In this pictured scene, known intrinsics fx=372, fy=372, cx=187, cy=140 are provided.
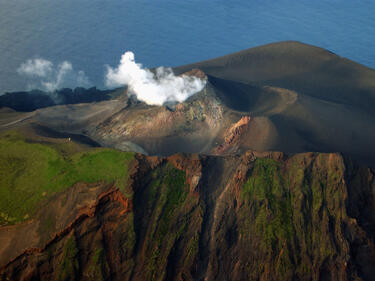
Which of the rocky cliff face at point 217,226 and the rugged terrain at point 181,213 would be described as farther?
the rugged terrain at point 181,213

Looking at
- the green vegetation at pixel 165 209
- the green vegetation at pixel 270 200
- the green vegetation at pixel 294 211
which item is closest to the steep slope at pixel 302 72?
the green vegetation at pixel 294 211

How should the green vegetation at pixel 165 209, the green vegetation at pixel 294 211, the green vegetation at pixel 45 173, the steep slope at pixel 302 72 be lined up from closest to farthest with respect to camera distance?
the green vegetation at pixel 165 209
the green vegetation at pixel 294 211
the green vegetation at pixel 45 173
the steep slope at pixel 302 72

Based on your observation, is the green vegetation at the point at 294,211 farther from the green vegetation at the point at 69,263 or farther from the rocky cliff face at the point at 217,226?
the green vegetation at the point at 69,263

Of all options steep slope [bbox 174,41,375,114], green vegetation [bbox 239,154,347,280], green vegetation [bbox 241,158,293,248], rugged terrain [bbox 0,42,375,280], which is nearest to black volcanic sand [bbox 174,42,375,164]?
steep slope [bbox 174,41,375,114]

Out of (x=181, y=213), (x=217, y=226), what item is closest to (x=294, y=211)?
(x=217, y=226)

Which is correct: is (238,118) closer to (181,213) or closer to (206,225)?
(206,225)

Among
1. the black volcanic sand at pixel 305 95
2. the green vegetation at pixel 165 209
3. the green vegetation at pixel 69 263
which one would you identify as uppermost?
the black volcanic sand at pixel 305 95
